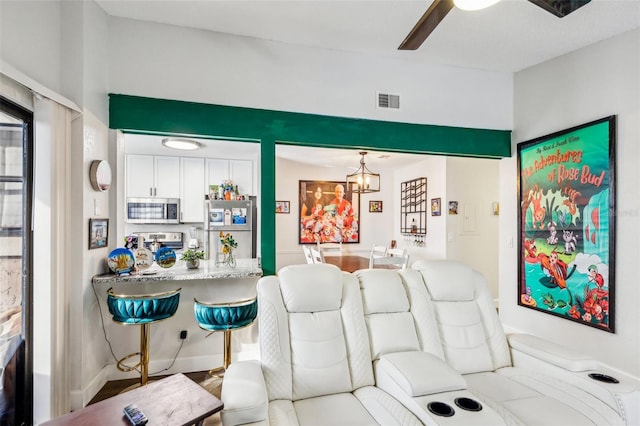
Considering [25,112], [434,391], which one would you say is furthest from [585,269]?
[25,112]

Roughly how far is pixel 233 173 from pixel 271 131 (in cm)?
237

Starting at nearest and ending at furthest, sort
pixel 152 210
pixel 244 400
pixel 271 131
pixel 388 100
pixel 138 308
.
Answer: pixel 244 400
pixel 138 308
pixel 271 131
pixel 388 100
pixel 152 210

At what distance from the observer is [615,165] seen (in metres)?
2.63

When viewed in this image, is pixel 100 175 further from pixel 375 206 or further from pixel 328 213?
pixel 375 206

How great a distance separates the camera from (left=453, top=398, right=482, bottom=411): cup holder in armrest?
4.46ft

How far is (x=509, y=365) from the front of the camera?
205cm

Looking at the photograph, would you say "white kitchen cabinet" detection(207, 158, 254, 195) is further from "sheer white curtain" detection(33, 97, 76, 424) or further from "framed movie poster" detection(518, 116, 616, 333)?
"framed movie poster" detection(518, 116, 616, 333)

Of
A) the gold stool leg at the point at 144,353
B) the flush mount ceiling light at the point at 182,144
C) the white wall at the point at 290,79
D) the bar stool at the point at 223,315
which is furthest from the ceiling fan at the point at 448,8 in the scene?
the flush mount ceiling light at the point at 182,144

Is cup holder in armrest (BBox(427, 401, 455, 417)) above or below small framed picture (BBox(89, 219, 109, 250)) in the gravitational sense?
below

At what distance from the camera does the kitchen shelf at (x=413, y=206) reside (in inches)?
226

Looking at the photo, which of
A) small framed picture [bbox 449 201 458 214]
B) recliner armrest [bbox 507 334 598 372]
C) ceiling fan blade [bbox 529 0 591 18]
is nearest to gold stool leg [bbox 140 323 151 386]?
recliner armrest [bbox 507 334 598 372]

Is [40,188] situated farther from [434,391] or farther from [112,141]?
Answer: [434,391]

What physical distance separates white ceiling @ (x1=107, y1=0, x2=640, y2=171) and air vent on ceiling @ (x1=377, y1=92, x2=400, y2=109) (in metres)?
0.37

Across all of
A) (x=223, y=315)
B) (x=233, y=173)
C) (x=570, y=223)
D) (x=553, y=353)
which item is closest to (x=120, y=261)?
(x=223, y=315)
